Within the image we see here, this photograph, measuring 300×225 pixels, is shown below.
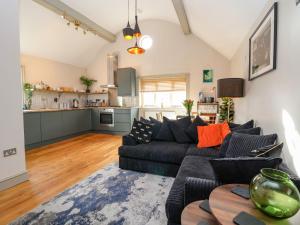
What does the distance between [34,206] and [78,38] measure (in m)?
4.88

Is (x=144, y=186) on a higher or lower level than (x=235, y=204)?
lower

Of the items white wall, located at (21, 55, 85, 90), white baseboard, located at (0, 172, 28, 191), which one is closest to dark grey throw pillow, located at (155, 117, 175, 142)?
white baseboard, located at (0, 172, 28, 191)

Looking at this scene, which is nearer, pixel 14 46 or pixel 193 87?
pixel 14 46

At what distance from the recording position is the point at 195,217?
1.00 m

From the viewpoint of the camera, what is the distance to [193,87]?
548cm

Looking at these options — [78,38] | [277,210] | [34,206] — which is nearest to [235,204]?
[277,210]

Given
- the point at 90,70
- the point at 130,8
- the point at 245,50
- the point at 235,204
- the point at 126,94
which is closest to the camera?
the point at 235,204

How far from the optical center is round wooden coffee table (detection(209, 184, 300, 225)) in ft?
2.55

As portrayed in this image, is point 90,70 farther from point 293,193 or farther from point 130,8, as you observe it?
point 293,193

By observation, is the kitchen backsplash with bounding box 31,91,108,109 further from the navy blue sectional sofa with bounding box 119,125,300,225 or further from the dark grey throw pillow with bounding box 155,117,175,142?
the dark grey throw pillow with bounding box 155,117,175,142

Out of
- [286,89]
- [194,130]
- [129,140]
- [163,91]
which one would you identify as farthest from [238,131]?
[163,91]

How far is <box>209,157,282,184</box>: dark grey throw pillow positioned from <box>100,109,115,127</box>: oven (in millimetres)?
4874

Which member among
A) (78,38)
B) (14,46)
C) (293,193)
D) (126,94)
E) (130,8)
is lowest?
(293,193)

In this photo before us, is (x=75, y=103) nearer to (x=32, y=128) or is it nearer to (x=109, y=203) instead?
(x=32, y=128)
